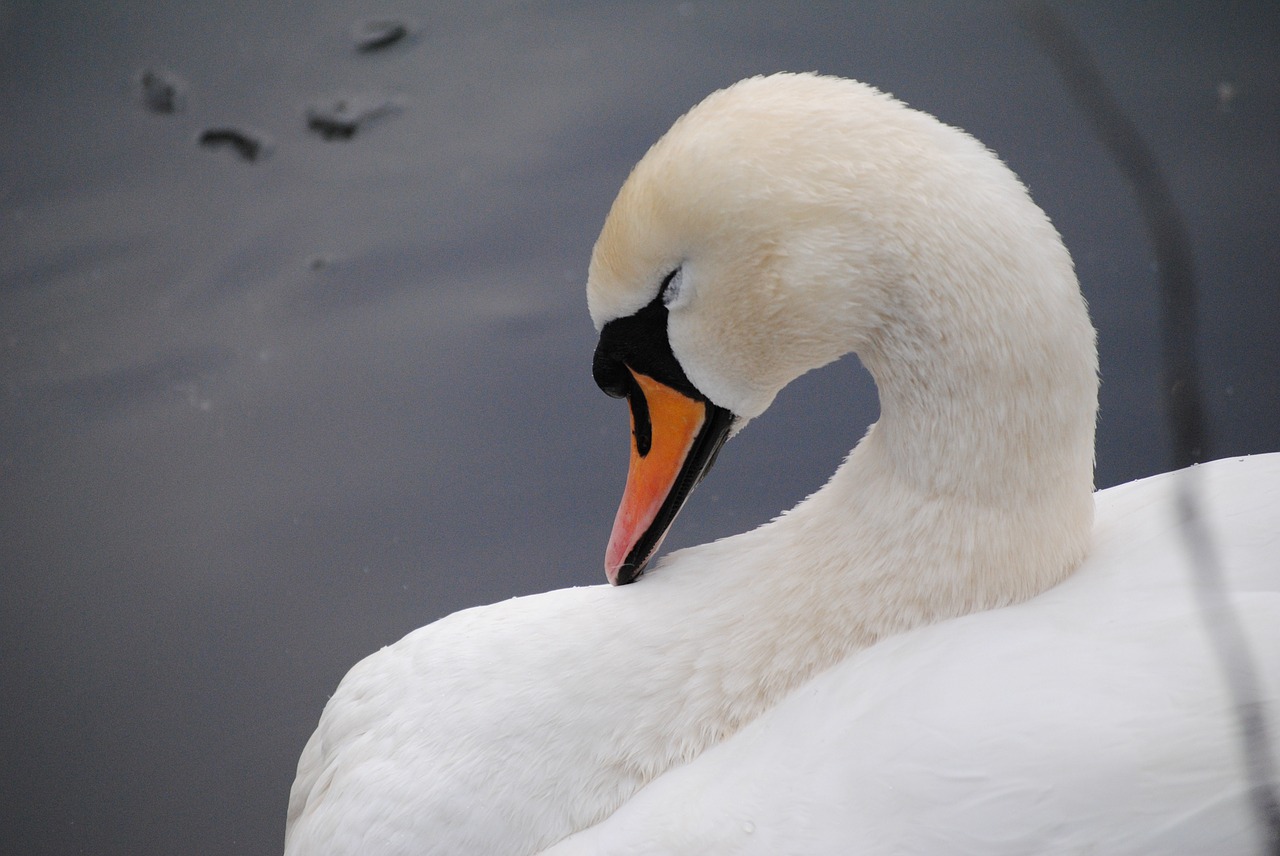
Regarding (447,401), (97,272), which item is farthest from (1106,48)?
(97,272)

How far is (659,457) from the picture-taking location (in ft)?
3.90

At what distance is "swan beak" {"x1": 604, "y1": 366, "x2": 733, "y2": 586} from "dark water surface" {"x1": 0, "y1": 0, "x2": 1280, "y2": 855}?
82 cm

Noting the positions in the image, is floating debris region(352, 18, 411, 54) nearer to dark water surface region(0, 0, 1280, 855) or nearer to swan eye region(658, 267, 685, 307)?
dark water surface region(0, 0, 1280, 855)

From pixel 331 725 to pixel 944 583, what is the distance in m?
0.74

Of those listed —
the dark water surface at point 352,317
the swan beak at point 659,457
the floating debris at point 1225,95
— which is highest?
the floating debris at point 1225,95

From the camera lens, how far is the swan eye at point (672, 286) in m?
1.06

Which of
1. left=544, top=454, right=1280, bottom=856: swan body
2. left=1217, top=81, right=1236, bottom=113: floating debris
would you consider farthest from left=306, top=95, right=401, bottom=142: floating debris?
left=544, top=454, right=1280, bottom=856: swan body

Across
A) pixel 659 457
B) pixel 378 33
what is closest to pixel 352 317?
pixel 378 33

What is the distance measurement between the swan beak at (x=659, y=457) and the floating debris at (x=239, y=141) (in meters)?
1.91

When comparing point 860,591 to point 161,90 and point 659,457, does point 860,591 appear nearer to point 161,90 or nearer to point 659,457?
point 659,457

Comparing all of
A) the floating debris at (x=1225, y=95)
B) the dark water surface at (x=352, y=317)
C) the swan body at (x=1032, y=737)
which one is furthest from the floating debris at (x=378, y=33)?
the swan body at (x=1032, y=737)

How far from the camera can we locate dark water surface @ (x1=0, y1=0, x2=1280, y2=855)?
6.51 ft

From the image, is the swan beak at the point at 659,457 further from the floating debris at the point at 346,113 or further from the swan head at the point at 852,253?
the floating debris at the point at 346,113

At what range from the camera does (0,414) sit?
2.41m
